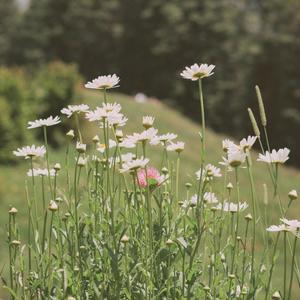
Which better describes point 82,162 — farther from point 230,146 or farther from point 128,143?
point 230,146

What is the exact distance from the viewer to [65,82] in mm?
10758

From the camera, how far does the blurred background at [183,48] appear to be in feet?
73.0

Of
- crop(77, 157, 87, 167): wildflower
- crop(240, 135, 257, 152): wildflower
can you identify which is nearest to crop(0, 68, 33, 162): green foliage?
crop(77, 157, 87, 167): wildflower

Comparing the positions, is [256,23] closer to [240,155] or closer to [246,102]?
[246,102]

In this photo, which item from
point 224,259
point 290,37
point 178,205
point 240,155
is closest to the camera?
point 240,155

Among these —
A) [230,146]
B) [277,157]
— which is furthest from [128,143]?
[277,157]

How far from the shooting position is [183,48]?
24219 millimetres

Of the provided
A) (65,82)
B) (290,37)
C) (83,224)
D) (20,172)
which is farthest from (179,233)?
(290,37)

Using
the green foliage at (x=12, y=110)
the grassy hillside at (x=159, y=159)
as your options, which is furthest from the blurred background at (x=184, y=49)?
the green foliage at (x=12, y=110)

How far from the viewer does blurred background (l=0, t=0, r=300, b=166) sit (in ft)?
73.0

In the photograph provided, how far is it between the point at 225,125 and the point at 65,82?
13162 mm

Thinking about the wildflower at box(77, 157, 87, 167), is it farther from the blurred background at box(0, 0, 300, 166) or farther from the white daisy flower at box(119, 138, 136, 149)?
the blurred background at box(0, 0, 300, 166)

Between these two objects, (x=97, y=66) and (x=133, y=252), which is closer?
(x=133, y=252)

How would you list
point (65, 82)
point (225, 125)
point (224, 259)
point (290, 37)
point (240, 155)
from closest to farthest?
point (240, 155), point (224, 259), point (65, 82), point (290, 37), point (225, 125)
